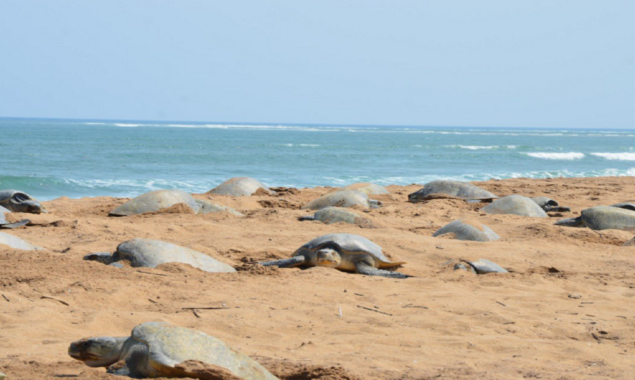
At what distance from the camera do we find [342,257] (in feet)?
21.6

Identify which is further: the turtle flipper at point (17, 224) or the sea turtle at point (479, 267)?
the turtle flipper at point (17, 224)

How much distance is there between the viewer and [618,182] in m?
18.4

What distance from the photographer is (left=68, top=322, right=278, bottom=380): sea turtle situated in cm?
305

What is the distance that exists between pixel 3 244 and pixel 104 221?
252 centimetres

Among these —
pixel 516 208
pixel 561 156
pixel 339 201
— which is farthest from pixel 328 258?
pixel 561 156

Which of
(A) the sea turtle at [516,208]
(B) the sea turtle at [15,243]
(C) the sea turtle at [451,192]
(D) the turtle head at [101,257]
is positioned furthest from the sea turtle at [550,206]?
(B) the sea turtle at [15,243]

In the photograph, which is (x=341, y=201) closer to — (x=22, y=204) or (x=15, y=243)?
(x=22, y=204)

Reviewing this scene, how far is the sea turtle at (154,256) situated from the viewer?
6.04m

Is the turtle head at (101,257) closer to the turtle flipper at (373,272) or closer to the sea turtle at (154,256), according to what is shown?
the sea turtle at (154,256)

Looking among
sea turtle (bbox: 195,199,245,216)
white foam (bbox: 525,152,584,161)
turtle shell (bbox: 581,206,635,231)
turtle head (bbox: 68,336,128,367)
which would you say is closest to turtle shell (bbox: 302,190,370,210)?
sea turtle (bbox: 195,199,245,216)

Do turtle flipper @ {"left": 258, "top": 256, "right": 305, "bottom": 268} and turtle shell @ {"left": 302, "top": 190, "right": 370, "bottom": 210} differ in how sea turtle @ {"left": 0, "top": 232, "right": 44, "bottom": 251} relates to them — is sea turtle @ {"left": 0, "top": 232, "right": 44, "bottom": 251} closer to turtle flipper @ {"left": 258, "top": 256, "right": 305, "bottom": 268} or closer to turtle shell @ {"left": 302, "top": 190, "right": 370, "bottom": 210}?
turtle flipper @ {"left": 258, "top": 256, "right": 305, "bottom": 268}

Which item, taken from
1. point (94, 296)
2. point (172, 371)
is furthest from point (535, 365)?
point (94, 296)

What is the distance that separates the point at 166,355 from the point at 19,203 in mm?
A: 8287

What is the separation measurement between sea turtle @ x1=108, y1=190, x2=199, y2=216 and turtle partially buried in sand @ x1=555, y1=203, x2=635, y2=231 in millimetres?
5741
